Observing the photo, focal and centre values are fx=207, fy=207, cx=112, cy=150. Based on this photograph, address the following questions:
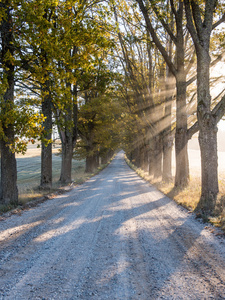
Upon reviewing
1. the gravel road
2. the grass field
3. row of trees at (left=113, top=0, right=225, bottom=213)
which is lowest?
the grass field

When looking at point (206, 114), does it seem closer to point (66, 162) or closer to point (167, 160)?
point (167, 160)

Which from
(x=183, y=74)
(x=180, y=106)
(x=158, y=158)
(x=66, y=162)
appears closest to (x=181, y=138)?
(x=180, y=106)

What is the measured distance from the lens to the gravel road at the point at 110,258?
105 inches

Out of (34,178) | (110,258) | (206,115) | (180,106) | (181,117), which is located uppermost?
(180,106)

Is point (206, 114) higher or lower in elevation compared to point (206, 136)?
higher

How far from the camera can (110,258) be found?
3.56m

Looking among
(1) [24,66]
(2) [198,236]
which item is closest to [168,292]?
(2) [198,236]

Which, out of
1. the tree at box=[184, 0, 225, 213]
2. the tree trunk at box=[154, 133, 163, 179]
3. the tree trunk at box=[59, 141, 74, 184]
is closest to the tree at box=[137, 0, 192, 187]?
the tree at box=[184, 0, 225, 213]

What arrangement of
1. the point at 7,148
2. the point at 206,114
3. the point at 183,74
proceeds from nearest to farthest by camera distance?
the point at 206,114
the point at 7,148
the point at 183,74

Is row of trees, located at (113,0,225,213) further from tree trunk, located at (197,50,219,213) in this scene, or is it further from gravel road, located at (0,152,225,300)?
gravel road, located at (0,152,225,300)

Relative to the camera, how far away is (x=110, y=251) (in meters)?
3.85

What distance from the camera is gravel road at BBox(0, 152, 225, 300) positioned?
8.75ft

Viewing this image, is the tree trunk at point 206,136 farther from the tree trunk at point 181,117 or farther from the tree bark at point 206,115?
the tree trunk at point 181,117

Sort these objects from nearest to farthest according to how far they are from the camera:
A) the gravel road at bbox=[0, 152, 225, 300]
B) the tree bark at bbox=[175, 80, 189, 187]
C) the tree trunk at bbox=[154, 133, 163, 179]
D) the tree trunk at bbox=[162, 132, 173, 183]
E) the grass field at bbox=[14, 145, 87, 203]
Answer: the gravel road at bbox=[0, 152, 225, 300]
the grass field at bbox=[14, 145, 87, 203]
the tree bark at bbox=[175, 80, 189, 187]
the tree trunk at bbox=[162, 132, 173, 183]
the tree trunk at bbox=[154, 133, 163, 179]
